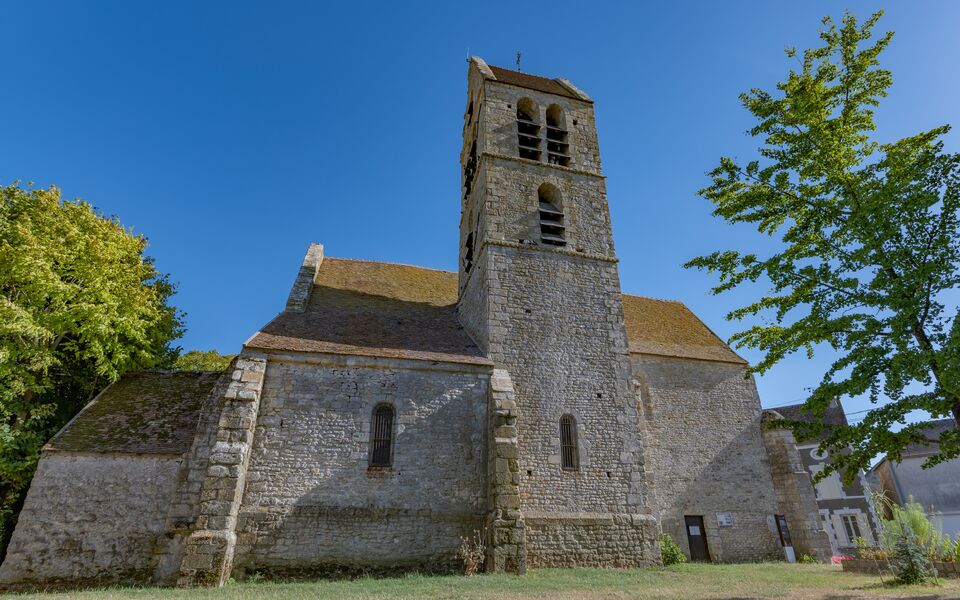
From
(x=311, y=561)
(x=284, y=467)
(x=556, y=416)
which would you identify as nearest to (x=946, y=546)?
(x=556, y=416)

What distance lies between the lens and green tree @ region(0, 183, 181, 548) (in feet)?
38.0

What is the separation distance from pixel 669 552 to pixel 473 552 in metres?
5.65

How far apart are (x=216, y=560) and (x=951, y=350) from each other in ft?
38.5

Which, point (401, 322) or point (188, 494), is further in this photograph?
point (401, 322)

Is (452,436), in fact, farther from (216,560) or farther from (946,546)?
(946,546)

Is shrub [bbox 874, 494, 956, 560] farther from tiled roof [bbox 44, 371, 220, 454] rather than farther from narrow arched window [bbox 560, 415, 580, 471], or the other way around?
tiled roof [bbox 44, 371, 220, 454]

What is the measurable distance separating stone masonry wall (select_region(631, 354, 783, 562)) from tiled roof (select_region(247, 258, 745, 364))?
2.86ft

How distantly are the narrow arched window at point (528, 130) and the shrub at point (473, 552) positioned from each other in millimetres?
11265

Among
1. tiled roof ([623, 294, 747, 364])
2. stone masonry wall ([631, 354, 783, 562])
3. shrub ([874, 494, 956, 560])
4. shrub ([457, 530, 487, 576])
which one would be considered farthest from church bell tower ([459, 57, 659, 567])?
shrub ([874, 494, 956, 560])

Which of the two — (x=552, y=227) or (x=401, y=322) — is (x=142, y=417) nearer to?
(x=401, y=322)

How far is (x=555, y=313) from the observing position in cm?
1377

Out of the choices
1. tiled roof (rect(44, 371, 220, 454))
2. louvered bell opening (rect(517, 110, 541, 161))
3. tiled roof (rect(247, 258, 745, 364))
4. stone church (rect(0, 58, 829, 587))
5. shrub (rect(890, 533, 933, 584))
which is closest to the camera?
shrub (rect(890, 533, 933, 584))

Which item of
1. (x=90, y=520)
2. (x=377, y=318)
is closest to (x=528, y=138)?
(x=377, y=318)

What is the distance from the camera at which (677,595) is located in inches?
298
